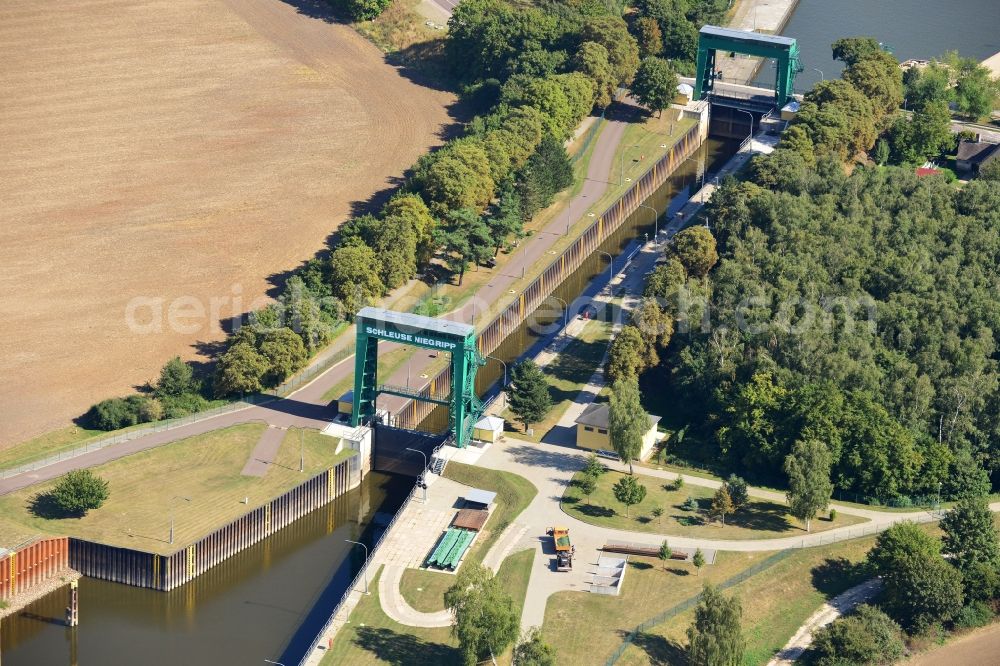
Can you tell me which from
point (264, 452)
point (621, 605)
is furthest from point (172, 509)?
point (621, 605)

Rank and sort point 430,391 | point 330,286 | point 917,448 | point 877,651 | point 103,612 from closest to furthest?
point 877,651
point 103,612
point 917,448
point 430,391
point 330,286

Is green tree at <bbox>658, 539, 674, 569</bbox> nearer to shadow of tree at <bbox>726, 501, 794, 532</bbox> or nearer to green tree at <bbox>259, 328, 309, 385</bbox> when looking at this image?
shadow of tree at <bbox>726, 501, 794, 532</bbox>

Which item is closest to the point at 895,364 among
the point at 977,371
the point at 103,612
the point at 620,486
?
the point at 977,371

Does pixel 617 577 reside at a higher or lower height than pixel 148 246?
lower

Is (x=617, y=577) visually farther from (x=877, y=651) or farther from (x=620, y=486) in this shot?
(x=877, y=651)

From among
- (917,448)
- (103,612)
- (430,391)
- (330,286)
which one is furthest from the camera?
(330,286)

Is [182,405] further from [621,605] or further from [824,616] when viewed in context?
[824,616]

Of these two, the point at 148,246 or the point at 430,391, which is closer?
the point at 430,391
